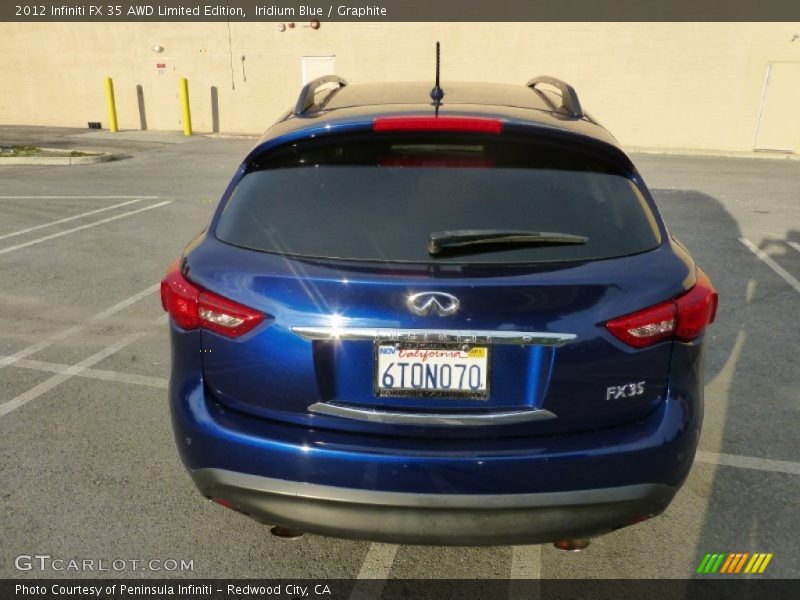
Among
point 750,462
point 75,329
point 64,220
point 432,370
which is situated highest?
point 432,370

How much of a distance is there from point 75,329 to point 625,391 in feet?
14.9

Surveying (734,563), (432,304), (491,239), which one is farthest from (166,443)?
(734,563)

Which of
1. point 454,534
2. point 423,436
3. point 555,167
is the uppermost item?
point 555,167

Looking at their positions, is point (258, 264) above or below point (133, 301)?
above

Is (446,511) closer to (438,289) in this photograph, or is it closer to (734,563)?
(438,289)

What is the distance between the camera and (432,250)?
2098 millimetres

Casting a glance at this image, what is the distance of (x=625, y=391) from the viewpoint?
2084 millimetres

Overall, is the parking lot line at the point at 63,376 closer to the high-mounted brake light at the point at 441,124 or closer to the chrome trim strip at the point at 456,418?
the chrome trim strip at the point at 456,418

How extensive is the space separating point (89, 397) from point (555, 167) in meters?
3.28

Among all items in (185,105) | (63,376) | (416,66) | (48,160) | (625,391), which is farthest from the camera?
(185,105)

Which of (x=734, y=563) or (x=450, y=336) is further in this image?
(x=734, y=563)
